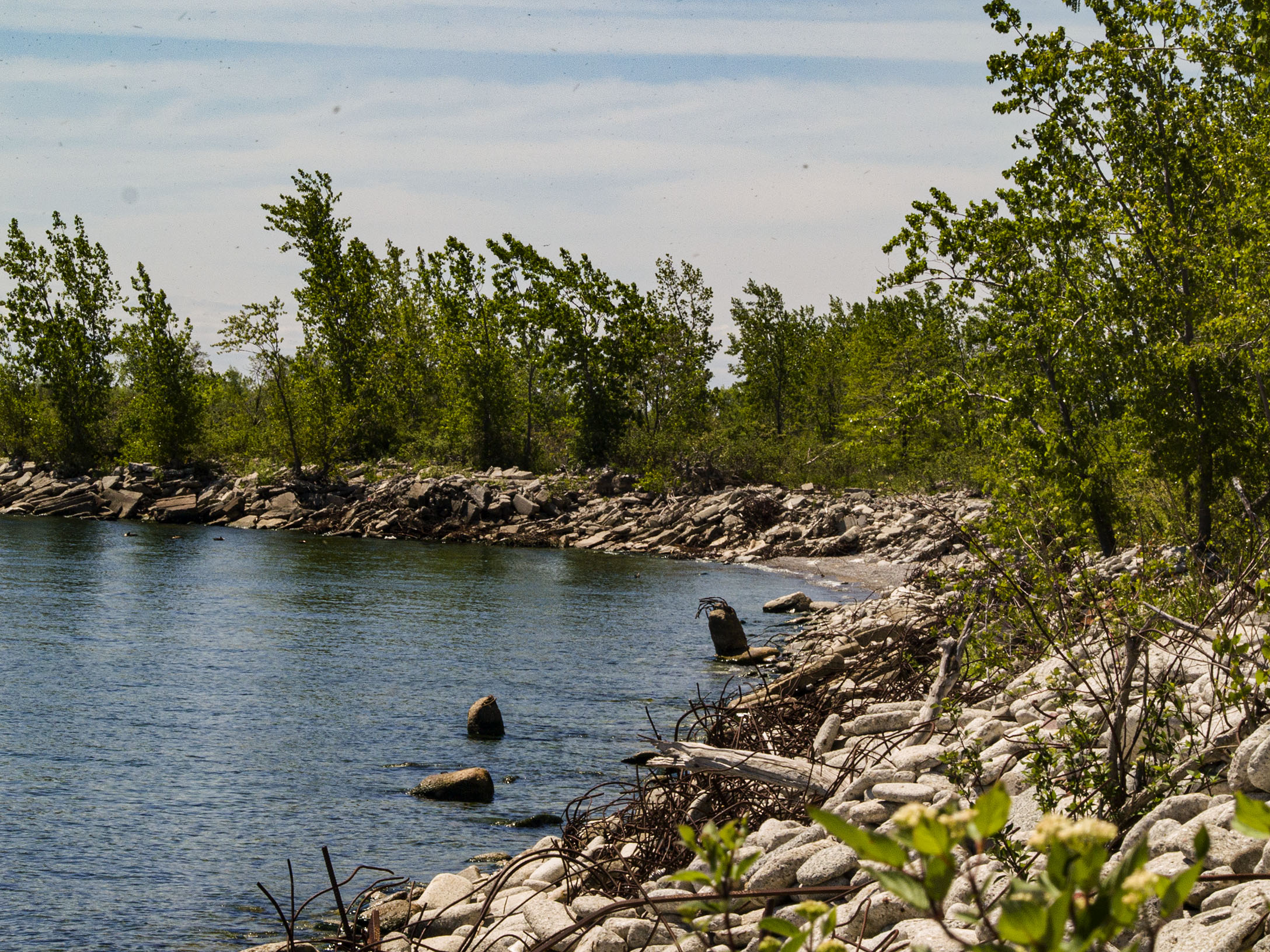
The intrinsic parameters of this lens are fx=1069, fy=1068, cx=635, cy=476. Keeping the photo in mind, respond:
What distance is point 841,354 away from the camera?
7475cm

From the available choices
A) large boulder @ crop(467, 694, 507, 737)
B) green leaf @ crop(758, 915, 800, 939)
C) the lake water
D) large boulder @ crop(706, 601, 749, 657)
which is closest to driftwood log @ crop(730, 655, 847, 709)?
the lake water

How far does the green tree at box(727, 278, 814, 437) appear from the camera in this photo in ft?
240

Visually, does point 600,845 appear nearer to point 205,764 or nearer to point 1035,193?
point 205,764

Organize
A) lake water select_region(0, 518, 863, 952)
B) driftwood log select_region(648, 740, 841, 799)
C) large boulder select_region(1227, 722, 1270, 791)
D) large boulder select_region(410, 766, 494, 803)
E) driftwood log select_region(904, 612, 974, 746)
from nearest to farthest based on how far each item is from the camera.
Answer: large boulder select_region(1227, 722, 1270, 791), driftwood log select_region(648, 740, 841, 799), driftwood log select_region(904, 612, 974, 746), lake water select_region(0, 518, 863, 952), large boulder select_region(410, 766, 494, 803)

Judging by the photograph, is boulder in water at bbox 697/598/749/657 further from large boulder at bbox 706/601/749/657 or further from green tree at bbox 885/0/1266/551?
green tree at bbox 885/0/1266/551

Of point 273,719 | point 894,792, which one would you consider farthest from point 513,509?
point 894,792

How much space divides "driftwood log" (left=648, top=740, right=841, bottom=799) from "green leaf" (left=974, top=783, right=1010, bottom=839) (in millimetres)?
6382

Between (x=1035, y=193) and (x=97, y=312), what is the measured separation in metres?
65.7

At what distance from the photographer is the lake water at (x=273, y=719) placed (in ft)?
33.9

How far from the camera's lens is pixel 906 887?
1721 millimetres

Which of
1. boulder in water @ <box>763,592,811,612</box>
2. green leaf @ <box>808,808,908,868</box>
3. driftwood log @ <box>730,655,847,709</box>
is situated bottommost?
boulder in water @ <box>763,592,811,612</box>

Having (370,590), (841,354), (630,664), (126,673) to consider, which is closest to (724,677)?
(630,664)

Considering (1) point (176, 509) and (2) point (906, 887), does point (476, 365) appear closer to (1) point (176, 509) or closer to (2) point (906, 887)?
(1) point (176, 509)

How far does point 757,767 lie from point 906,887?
661 centimetres
